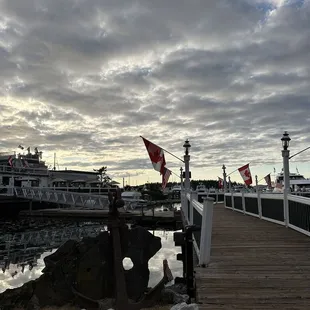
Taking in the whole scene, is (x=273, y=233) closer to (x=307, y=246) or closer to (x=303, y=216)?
(x=303, y=216)

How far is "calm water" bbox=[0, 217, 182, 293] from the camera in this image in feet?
43.2

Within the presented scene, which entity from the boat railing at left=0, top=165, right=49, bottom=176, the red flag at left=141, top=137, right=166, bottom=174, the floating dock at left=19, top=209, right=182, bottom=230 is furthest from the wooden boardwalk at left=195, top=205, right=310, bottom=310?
the boat railing at left=0, top=165, right=49, bottom=176

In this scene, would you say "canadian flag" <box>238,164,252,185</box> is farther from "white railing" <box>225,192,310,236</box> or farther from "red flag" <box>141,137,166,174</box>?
"red flag" <box>141,137,166,174</box>

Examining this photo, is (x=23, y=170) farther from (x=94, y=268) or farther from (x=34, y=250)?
(x=94, y=268)

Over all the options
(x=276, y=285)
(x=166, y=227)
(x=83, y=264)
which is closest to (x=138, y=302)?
(x=83, y=264)

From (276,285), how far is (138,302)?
2.32 m

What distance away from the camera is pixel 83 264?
4.21 m

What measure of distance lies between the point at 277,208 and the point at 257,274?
6895mm

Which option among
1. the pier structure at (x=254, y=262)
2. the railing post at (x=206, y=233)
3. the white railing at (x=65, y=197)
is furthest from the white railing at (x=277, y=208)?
the white railing at (x=65, y=197)

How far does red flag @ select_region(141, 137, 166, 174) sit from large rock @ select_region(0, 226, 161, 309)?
36.8 ft

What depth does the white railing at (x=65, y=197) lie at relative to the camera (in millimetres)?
39500

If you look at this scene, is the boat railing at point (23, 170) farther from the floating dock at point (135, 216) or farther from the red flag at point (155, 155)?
the red flag at point (155, 155)

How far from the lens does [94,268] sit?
4.26 meters

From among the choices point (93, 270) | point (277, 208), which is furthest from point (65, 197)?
point (93, 270)
